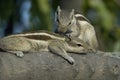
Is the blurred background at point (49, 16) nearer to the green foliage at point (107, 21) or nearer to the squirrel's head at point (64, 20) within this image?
the green foliage at point (107, 21)

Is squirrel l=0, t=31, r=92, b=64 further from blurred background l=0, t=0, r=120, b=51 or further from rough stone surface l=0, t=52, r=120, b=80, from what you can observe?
blurred background l=0, t=0, r=120, b=51

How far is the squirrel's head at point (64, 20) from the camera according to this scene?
6.71 meters

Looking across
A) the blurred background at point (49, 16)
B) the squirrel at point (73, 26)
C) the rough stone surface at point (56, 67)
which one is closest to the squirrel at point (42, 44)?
the rough stone surface at point (56, 67)

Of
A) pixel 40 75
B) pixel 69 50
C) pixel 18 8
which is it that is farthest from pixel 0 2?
pixel 40 75

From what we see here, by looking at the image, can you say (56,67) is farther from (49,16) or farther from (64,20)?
(49,16)

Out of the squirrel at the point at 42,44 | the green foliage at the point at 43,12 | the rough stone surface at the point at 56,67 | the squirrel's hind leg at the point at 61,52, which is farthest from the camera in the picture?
the green foliage at the point at 43,12

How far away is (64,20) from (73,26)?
0.35 meters

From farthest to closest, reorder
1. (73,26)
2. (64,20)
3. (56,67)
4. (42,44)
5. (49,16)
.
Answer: (49,16), (73,26), (64,20), (42,44), (56,67)

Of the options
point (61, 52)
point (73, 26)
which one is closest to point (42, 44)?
point (61, 52)

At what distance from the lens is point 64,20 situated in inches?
269

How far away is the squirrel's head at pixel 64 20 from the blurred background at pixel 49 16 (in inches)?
99.4

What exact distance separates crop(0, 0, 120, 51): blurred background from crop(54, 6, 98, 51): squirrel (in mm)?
2015

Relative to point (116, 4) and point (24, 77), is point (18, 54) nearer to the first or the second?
point (24, 77)

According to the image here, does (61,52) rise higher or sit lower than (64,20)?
lower
